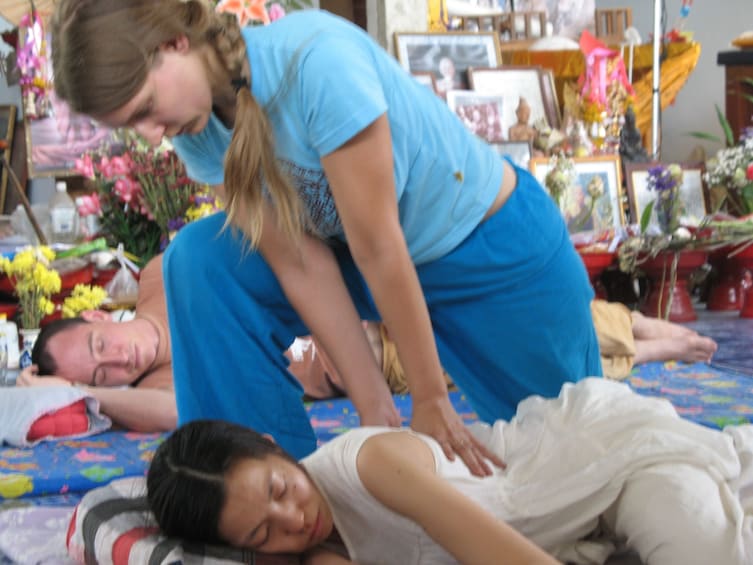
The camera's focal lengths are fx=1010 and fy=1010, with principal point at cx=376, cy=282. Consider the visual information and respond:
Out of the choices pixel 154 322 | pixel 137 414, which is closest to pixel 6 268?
pixel 154 322

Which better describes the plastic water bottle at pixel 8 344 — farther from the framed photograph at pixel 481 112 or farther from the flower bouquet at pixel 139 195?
the framed photograph at pixel 481 112

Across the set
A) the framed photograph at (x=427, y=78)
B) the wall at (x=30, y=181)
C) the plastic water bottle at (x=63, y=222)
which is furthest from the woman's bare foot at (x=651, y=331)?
the wall at (x=30, y=181)

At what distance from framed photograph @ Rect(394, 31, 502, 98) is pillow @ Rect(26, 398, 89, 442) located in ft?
6.96

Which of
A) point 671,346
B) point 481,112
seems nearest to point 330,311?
point 671,346

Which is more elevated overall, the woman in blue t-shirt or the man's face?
the woman in blue t-shirt

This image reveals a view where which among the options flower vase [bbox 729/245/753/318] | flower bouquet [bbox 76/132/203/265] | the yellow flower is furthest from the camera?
flower vase [bbox 729/245/753/318]

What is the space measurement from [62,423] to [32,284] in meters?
0.71

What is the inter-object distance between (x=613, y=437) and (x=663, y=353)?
151 cm

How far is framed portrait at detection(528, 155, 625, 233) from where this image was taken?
12.1 feet

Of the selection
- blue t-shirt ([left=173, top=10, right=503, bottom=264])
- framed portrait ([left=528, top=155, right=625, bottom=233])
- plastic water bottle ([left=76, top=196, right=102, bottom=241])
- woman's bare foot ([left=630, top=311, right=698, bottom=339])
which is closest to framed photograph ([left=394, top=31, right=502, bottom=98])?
framed portrait ([left=528, top=155, right=625, bottom=233])

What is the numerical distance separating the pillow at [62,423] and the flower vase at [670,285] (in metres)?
1.96

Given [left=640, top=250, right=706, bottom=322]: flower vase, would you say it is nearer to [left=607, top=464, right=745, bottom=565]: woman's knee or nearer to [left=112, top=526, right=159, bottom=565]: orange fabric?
[left=607, top=464, right=745, bottom=565]: woman's knee

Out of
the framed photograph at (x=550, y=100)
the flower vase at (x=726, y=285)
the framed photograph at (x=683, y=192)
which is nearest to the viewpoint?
the flower vase at (x=726, y=285)

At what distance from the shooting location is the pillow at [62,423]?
2.16 m
